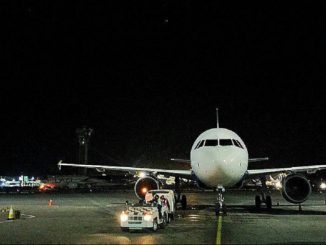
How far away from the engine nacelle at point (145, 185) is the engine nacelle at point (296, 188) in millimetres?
7491

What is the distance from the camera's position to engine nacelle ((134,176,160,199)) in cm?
2897

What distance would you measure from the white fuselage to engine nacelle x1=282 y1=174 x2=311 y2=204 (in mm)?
3304

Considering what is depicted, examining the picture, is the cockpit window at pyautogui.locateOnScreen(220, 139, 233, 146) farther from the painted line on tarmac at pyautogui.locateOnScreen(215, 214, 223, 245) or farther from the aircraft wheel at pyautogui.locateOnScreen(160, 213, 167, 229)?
the aircraft wheel at pyautogui.locateOnScreen(160, 213, 167, 229)

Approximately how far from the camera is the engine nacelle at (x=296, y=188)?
26.8 metres

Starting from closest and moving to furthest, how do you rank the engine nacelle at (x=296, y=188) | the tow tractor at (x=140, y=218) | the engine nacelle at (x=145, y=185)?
the tow tractor at (x=140, y=218), the engine nacelle at (x=296, y=188), the engine nacelle at (x=145, y=185)

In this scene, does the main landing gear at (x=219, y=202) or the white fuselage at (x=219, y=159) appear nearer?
the white fuselage at (x=219, y=159)

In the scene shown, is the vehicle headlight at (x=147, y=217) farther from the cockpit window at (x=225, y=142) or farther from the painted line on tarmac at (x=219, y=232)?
the cockpit window at (x=225, y=142)

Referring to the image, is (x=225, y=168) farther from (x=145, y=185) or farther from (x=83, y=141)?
(x=83, y=141)

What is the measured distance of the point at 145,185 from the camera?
29.2 meters

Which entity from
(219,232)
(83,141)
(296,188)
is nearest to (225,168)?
(219,232)

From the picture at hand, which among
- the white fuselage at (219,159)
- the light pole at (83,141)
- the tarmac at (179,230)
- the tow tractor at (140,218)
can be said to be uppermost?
the light pole at (83,141)

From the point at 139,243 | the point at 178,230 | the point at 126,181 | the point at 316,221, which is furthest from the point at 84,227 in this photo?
the point at 126,181

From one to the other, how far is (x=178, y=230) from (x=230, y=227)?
227cm

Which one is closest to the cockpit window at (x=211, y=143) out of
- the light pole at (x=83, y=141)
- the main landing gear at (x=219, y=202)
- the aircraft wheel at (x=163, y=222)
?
the main landing gear at (x=219, y=202)
